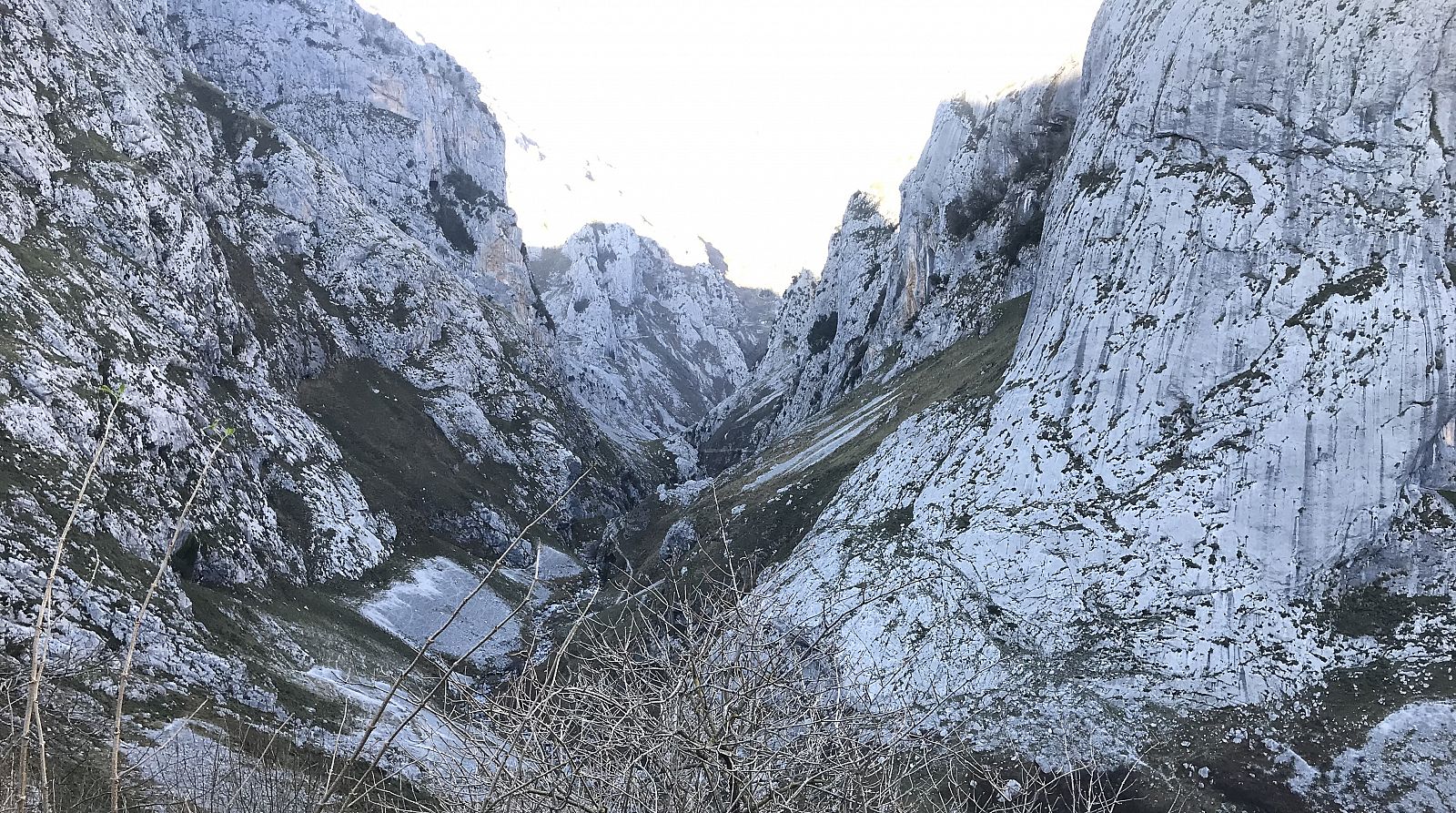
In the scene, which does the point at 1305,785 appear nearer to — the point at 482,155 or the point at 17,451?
the point at 17,451

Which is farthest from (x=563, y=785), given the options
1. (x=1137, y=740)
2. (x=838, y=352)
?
(x=838, y=352)

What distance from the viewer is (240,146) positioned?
7838cm

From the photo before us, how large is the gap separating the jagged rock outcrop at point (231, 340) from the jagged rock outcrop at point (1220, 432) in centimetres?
2724

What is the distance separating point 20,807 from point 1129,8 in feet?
181

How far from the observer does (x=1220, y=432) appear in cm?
3161

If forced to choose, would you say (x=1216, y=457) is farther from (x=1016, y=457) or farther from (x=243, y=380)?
(x=243, y=380)

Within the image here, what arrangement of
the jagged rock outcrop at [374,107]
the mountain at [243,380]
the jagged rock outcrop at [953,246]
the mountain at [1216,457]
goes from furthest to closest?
1. the jagged rock outcrop at [374,107]
2. the jagged rock outcrop at [953,246]
3. the mountain at [243,380]
4. the mountain at [1216,457]

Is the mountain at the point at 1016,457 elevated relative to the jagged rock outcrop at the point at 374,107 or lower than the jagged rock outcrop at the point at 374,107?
lower

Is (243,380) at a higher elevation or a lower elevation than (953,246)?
lower

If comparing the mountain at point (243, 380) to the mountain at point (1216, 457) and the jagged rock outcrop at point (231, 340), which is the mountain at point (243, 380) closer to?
the jagged rock outcrop at point (231, 340)

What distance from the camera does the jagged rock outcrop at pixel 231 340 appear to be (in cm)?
3167

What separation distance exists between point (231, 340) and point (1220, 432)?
5950 centimetres

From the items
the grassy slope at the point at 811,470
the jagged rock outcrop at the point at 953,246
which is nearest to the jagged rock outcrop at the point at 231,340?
the grassy slope at the point at 811,470

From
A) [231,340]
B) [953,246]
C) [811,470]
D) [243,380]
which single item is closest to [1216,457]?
[811,470]
